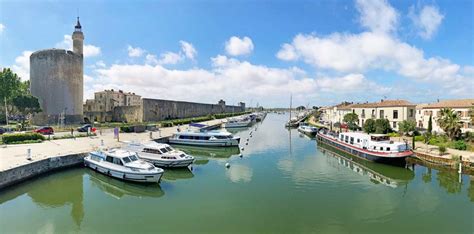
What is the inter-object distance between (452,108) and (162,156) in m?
38.1

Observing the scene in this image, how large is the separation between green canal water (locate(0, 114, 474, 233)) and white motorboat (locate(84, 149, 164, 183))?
607 millimetres

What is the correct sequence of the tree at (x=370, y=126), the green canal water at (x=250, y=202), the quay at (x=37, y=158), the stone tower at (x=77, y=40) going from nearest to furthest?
the green canal water at (x=250, y=202), the quay at (x=37, y=158), the tree at (x=370, y=126), the stone tower at (x=77, y=40)

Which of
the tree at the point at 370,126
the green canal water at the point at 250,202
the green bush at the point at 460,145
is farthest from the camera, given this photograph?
the tree at the point at 370,126

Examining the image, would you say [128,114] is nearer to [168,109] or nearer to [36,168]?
[168,109]

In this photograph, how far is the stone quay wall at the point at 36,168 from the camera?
53.1ft

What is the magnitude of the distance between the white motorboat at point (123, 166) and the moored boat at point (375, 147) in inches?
771

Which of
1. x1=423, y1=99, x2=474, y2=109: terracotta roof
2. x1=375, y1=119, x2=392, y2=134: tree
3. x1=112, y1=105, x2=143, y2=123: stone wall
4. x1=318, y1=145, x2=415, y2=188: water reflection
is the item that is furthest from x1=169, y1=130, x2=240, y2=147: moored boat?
x1=423, y1=99, x2=474, y2=109: terracotta roof

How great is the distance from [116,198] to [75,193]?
3.07 metres

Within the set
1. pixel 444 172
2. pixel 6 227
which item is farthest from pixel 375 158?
pixel 6 227

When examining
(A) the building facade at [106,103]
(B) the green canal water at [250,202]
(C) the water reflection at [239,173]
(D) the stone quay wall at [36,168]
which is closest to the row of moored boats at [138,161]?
(B) the green canal water at [250,202]

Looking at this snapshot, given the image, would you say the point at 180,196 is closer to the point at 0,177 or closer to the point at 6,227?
the point at 6,227

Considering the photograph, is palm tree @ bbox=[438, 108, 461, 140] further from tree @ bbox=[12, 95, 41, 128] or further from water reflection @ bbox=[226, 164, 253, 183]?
tree @ bbox=[12, 95, 41, 128]

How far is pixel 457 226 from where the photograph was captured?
42.5 ft

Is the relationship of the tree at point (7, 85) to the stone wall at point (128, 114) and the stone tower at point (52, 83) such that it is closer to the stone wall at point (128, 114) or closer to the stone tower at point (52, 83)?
the stone tower at point (52, 83)
